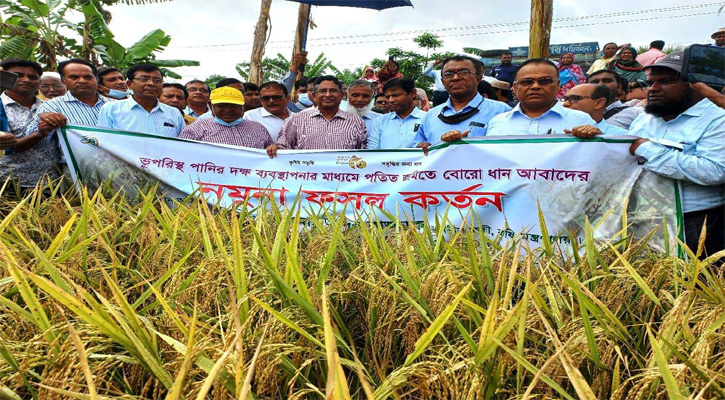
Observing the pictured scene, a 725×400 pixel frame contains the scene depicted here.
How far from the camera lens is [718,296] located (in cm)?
149

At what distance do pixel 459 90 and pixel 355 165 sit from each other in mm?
970

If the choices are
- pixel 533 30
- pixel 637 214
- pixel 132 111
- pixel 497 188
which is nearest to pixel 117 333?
pixel 497 188

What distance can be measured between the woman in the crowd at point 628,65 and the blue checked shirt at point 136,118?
19.8 ft

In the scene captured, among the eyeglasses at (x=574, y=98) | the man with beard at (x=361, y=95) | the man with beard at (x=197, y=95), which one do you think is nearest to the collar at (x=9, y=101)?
the man with beard at (x=197, y=95)

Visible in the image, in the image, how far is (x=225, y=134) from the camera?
4145 millimetres

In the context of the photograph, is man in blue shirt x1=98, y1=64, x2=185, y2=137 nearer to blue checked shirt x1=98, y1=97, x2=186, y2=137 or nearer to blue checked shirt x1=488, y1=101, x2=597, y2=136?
blue checked shirt x1=98, y1=97, x2=186, y2=137

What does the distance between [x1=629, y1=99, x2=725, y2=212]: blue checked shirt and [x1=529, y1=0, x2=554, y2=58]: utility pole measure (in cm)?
318

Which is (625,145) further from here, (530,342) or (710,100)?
(530,342)

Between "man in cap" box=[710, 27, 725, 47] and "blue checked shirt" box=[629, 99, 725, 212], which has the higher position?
"man in cap" box=[710, 27, 725, 47]

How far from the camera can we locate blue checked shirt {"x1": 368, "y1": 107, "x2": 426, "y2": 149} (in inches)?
170

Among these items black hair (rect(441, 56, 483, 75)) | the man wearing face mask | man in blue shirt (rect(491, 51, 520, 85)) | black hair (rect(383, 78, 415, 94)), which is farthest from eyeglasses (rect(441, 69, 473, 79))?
man in blue shirt (rect(491, 51, 520, 85))

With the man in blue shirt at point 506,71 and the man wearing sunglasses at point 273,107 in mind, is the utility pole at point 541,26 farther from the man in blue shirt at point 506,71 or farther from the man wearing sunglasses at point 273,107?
the man wearing sunglasses at point 273,107

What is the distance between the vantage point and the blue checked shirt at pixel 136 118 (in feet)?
13.5

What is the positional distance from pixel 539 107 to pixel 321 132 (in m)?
1.73
